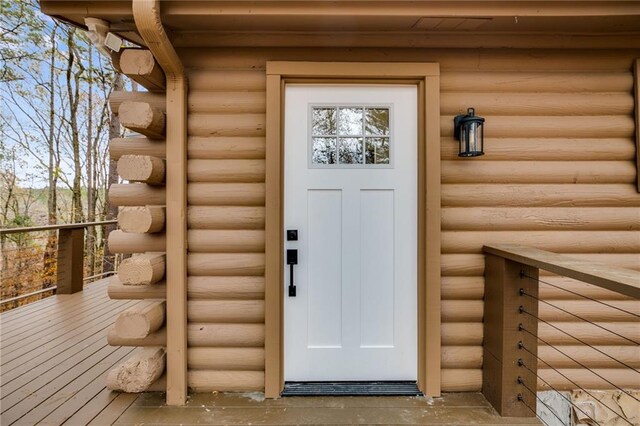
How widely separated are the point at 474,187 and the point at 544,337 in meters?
1.12

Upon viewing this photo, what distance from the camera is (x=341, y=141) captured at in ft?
7.23

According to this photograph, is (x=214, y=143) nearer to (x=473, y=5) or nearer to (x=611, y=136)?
(x=473, y=5)

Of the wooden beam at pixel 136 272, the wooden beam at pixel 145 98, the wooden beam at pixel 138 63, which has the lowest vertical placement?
the wooden beam at pixel 136 272

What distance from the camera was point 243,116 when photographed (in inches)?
84.0

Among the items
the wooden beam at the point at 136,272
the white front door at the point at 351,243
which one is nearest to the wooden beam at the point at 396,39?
the white front door at the point at 351,243

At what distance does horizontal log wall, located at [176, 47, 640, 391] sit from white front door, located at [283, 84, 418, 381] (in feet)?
0.72

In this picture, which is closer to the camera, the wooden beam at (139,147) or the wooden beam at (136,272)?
the wooden beam at (136,272)

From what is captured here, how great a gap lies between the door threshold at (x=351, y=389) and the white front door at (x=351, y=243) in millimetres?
140

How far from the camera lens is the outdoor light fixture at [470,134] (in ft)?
6.60

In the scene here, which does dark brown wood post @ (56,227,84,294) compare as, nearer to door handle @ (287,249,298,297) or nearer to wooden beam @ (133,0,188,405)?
wooden beam @ (133,0,188,405)

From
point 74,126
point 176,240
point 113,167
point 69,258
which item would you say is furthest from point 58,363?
point 74,126

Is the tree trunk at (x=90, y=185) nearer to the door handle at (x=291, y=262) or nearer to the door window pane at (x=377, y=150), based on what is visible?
the door handle at (x=291, y=262)

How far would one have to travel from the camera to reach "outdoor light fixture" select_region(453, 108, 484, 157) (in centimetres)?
201

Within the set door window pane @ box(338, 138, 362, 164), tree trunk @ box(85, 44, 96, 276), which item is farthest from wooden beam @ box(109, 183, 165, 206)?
tree trunk @ box(85, 44, 96, 276)
